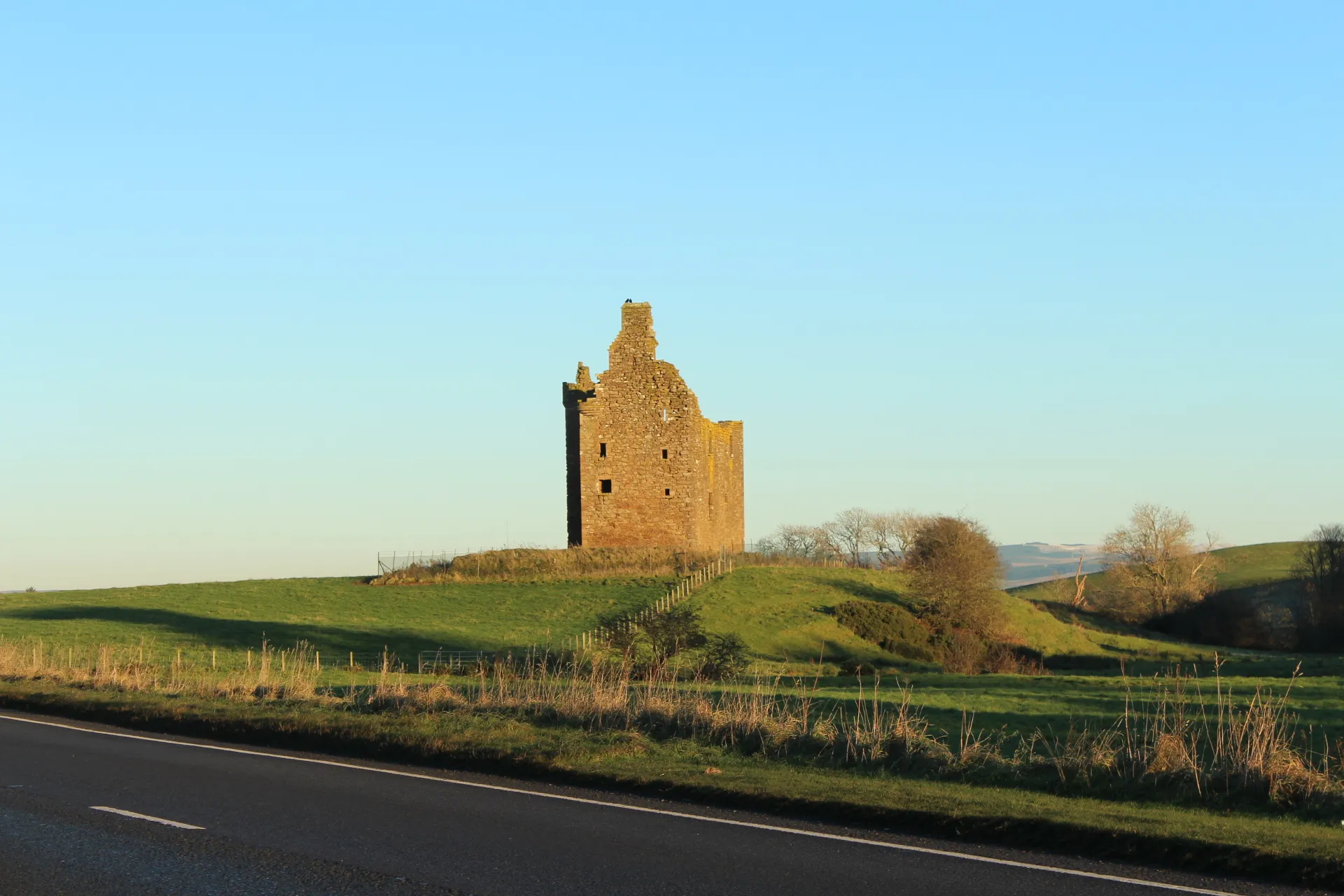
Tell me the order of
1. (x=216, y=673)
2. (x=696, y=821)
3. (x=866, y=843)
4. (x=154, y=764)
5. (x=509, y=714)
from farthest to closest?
1. (x=216, y=673)
2. (x=509, y=714)
3. (x=154, y=764)
4. (x=696, y=821)
5. (x=866, y=843)

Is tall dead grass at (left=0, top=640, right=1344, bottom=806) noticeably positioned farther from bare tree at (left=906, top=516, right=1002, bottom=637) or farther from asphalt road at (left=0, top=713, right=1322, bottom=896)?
bare tree at (left=906, top=516, right=1002, bottom=637)

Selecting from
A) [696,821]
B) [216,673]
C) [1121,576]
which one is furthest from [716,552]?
[696,821]

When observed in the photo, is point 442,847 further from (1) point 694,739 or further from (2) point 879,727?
(2) point 879,727

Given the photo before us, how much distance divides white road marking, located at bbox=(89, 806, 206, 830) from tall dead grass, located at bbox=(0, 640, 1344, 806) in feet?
22.7

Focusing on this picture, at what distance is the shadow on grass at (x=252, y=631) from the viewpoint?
42.8m

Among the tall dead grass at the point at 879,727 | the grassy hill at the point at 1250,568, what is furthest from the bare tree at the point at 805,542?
the tall dead grass at the point at 879,727

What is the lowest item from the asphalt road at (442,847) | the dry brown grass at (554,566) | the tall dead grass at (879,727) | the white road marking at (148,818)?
the asphalt road at (442,847)

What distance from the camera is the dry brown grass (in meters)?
62.0

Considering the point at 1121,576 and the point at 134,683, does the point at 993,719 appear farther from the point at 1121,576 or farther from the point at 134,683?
the point at 1121,576

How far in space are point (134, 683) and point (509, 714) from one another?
960cm

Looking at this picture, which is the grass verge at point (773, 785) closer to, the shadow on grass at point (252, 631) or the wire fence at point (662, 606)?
the wire fence at point (662, 606)

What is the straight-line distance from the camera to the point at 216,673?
93.4 feet

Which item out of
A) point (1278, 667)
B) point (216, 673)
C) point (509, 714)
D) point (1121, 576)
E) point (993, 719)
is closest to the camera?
point (509, 714)

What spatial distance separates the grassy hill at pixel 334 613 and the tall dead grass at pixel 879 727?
13174 mm
